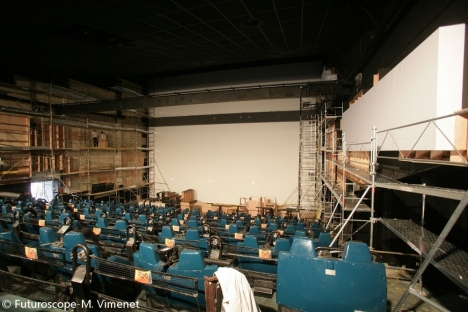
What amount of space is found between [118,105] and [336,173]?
1062 centimetres

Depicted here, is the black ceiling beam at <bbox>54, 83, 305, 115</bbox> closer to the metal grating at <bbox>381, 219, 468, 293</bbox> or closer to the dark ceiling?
the dark ceiling

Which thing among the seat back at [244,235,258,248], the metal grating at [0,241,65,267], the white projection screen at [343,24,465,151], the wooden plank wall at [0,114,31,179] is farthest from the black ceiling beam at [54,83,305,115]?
the metal grating at [0,241,65,267]

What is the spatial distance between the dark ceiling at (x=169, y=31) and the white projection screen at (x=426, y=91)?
1.99 metres

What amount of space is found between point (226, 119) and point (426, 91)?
11628mm

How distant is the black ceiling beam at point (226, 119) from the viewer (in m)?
12.8

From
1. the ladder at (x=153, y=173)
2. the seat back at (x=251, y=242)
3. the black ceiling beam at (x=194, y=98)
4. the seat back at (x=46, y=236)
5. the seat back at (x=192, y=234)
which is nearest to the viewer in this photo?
the seat back at (x=46, y=236)

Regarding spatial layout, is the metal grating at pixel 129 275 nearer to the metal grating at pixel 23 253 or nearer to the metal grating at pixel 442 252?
the metal grating at pixel 23 253

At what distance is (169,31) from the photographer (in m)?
7.63

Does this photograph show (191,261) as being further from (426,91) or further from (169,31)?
(169,31)

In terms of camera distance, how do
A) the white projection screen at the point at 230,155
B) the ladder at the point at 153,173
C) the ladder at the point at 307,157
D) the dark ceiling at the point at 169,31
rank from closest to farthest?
the dark ceiling at the point at 169,31 < the ladder at the point at 307,157 < the white projection screen at the point at 230,155 < the ladder at the point at 153,173

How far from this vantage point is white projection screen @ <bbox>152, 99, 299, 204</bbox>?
12727mm

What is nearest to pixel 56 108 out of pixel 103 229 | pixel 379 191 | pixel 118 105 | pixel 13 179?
pixel 118 105

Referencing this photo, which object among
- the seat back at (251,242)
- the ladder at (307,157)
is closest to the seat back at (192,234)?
the seat back at (251,242)

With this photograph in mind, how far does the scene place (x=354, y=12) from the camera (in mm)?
6441
